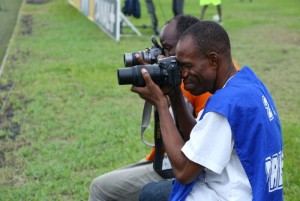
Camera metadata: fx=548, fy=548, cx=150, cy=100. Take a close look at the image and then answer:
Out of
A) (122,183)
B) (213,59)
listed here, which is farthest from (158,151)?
(213,59)

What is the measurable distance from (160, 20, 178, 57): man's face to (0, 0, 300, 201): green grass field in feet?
5.20

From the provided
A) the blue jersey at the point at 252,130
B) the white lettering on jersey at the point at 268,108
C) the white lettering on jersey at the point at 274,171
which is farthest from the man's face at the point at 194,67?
the white lettering on jersey at the point at 274,171

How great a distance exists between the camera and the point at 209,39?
2098 mm

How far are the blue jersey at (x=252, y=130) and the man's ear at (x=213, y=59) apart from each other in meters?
0.10

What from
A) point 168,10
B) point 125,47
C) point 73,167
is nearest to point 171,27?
point 73,167

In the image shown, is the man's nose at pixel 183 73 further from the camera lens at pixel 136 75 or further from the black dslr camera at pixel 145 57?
the black dslr camera at pixel 145 57

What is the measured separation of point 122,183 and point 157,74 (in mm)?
908

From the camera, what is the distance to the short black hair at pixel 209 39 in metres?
2.09

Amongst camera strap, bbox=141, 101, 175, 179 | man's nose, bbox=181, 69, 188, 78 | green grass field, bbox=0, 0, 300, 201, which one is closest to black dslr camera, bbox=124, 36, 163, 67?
camera strap, bbox=141, 101, 175, 179

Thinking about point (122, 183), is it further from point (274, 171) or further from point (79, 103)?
point (79, 103)

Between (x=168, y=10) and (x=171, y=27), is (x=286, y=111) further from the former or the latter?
(x=168, y=10)

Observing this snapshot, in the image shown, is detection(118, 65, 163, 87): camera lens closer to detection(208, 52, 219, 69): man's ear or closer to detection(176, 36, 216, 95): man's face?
detection(176, 36, 216, 95): man's face

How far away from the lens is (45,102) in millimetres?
6219

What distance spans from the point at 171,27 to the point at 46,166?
210 centimetres
